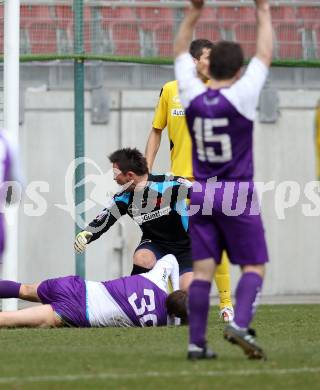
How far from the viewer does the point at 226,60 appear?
6078 mm

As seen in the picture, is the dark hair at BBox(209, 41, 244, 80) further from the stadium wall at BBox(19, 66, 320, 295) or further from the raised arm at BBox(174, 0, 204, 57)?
the stadium wall at BBox(19, 66, 320, 295)

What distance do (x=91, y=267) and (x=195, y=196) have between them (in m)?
8.04

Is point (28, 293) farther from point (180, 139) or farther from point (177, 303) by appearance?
point (180, 139)

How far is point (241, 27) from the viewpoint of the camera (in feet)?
50.7

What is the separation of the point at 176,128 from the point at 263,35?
3.13 m

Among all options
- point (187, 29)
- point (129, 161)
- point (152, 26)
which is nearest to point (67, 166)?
point (152, 26)

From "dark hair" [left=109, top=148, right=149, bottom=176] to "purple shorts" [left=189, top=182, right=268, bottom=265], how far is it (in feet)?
8.25

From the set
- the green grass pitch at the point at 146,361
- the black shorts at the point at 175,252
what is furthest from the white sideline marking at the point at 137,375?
the black shorts at the point at 175,252

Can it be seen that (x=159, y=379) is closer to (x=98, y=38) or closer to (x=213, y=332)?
(x=213, y=332)

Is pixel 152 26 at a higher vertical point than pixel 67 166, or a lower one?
higher

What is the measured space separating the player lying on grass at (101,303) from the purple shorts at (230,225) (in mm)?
2128

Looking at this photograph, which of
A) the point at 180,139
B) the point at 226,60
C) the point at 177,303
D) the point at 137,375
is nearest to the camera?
the point at 137,375

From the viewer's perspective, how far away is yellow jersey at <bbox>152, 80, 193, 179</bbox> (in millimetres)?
9219

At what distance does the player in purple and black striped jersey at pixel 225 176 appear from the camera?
6082 mm
